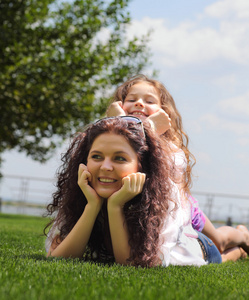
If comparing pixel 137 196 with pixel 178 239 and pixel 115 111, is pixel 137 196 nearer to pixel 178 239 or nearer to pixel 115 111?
pixel 178 239

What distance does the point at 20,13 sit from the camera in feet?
46.9

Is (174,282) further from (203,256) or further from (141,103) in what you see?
(141,103)

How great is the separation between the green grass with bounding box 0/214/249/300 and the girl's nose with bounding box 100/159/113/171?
673 mm

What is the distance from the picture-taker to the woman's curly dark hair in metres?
3.04

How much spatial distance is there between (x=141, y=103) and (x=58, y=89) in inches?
417

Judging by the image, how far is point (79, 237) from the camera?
306 centimetres

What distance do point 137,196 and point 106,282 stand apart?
0.99 m

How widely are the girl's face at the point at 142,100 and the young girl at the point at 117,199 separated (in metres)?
0.79

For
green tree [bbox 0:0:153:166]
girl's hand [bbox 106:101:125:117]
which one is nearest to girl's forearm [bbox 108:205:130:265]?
girl's hand [bbox 106:101:125:117]

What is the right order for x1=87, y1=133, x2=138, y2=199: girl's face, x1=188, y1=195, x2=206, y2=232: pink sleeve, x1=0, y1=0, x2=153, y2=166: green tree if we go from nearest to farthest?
1. x1=87, y1=133, x2=138, y2=199: girl's face
2. x1=188, y1=195, x2=206, y2=232: pink sleeve
3. x1=0, y1=0, x2=153, y2=166: green tree

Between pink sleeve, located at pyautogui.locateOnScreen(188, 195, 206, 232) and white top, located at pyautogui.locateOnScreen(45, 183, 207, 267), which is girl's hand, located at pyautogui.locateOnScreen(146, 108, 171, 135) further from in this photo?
pink sleeve, located at pyautogui.locateOnScreen(188, 195, 206, 232)

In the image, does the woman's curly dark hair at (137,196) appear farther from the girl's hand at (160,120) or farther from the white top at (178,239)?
the girl's hand at (160,120)

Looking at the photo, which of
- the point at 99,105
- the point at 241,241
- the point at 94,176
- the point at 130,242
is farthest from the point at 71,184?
the point at 99,105

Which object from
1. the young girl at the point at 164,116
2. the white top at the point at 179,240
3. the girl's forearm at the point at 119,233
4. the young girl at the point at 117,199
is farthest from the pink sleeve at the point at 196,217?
the girl's forearm at the point at 119,233
